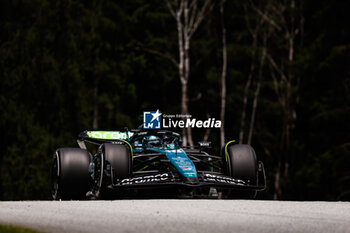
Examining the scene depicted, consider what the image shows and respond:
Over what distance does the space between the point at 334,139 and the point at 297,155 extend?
7857mm

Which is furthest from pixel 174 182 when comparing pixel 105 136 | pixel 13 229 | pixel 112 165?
pixel 13 229

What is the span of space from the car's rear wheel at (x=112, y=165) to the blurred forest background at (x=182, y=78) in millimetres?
22068

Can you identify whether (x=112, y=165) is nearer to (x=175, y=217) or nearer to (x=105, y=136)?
(x=105, y=136)

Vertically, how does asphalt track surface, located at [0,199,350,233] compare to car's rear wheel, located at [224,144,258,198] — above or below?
above

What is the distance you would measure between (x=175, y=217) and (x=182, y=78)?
98.4 feet

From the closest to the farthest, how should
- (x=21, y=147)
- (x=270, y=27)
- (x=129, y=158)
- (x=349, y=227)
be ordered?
(x=349, y=227) < (x=129, y=158) < (x=21, y=147) < (x=270, y=27)

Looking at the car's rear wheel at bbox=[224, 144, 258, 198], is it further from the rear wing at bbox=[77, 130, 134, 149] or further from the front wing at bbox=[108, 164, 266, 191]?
the rear wing at bbox=[77, 130, 134, 149]

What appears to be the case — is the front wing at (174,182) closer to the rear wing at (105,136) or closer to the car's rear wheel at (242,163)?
the car's rear wheel at (242,163)

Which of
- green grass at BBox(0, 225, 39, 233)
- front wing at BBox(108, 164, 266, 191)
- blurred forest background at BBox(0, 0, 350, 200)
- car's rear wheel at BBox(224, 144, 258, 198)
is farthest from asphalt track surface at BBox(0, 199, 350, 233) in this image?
blurred forest background at BBox(0, 0, 350, 200)

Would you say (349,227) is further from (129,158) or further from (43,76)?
(43,76)

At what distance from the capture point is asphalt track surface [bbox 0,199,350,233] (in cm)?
792

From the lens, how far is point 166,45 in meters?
47.0

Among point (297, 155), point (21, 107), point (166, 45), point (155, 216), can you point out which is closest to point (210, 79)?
point (166, 45)

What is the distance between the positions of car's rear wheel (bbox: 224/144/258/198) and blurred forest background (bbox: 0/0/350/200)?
835 inches
